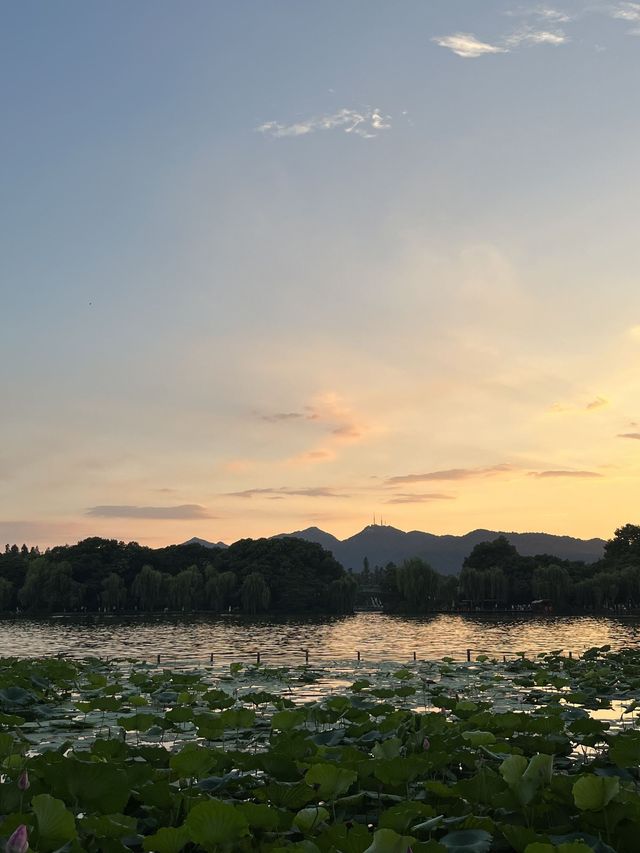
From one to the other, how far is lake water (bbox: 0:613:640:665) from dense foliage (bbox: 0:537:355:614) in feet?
13.2

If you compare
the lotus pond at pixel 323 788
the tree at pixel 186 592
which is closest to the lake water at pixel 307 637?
the tree at pixel 186 592

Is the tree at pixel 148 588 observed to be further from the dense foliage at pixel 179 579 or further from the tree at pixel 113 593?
the tree at pixel 113 593

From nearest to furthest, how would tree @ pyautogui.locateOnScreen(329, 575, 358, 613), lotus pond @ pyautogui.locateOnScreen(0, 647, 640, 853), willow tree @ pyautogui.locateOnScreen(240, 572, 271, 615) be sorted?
lotus pond @ pyautogui.locateOnScreen(0, 647, 640, 853) → willow tree @ pyautogui.locateOnScreen(240, 572, 271, 615) → tree @ pyautogui.locateOnScreen(329, 575, 358, 613)

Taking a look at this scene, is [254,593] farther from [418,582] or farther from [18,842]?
[18,842]

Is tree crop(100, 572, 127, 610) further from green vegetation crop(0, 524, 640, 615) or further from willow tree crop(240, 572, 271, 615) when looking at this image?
willow tree crop(240, 572, 271, 615)

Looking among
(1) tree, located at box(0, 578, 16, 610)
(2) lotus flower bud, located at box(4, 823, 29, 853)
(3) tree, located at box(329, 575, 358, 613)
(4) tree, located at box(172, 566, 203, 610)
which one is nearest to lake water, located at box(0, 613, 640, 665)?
(4) tree, located at box(172, 566, 203, 610)

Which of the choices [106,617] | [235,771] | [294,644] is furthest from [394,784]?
[106,617]

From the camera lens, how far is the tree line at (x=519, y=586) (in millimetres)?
81750

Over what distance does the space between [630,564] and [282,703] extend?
88.8 m

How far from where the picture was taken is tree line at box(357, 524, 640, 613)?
3219 inches

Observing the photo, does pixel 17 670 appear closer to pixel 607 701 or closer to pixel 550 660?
pixel 607 701

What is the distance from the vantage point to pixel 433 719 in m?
9.02

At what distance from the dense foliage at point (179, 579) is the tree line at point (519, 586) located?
7793 millimetres

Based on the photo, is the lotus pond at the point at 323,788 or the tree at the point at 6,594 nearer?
the lotus pond at the point at 323,788
